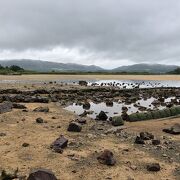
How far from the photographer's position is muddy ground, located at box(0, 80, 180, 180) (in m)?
10.9

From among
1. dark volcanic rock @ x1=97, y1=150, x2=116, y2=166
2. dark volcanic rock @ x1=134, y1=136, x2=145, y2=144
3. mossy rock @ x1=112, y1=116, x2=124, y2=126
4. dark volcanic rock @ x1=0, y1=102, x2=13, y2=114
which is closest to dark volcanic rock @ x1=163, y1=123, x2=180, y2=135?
mossy rock @ x1=112, y1=116, x2=124, y2=126

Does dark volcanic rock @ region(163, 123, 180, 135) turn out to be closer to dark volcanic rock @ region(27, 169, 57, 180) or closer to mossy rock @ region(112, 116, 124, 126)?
mossy rock @ region(112, 116, 124, 126)

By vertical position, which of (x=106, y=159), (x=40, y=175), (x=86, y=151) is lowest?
(x=86, y=151)

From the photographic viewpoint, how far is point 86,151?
42.5 ft

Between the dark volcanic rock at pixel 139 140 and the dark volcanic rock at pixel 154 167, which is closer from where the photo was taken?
the dark volcanic rock at pixel 154 167

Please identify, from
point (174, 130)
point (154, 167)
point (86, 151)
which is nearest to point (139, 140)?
point (86, 151)

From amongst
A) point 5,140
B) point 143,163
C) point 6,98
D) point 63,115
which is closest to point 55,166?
point 143,163

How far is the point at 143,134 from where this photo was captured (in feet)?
49.7

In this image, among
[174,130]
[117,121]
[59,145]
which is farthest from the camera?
[117,121]

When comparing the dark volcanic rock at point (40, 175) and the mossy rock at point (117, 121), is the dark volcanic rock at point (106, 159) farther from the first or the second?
the mossy rock at point (117, 121)

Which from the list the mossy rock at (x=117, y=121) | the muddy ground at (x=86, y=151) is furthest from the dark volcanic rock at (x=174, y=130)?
the mossy rock at (x=117, y=121)

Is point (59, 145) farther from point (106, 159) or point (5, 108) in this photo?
point (5, 108)

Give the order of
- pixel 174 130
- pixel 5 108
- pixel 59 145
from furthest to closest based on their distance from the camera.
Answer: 1. pixel 5 108
2. pixel 174 130
3. pixel 59 145

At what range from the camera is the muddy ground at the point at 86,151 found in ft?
35.7
